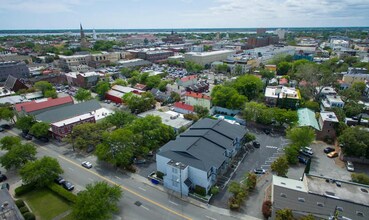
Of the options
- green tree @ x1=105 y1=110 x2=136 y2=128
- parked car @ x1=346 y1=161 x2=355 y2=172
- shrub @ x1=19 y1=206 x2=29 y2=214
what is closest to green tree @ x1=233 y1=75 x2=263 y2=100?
parked car @ x1=346 y1=161 x2=355 y2=172

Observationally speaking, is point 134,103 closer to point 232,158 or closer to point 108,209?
point 232,158

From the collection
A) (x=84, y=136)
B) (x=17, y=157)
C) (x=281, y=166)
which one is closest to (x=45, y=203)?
(x=17, y=157)

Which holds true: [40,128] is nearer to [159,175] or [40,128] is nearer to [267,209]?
[159,175]

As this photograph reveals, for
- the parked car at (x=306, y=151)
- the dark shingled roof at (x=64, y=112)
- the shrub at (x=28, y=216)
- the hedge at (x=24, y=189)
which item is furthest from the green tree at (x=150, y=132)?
the parked car at (x=306, y=151)

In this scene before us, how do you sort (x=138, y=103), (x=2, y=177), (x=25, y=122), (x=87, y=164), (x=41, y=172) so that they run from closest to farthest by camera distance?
(x=41, y=172)
(x=2, y=177)
(x=87, y=164)
(x=25, y=122)
(x=138, y=103)

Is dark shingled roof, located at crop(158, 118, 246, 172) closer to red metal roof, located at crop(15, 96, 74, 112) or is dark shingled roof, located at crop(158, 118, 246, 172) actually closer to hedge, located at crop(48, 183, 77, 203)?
hedge, located at crop(48, 183, 77, 203)
